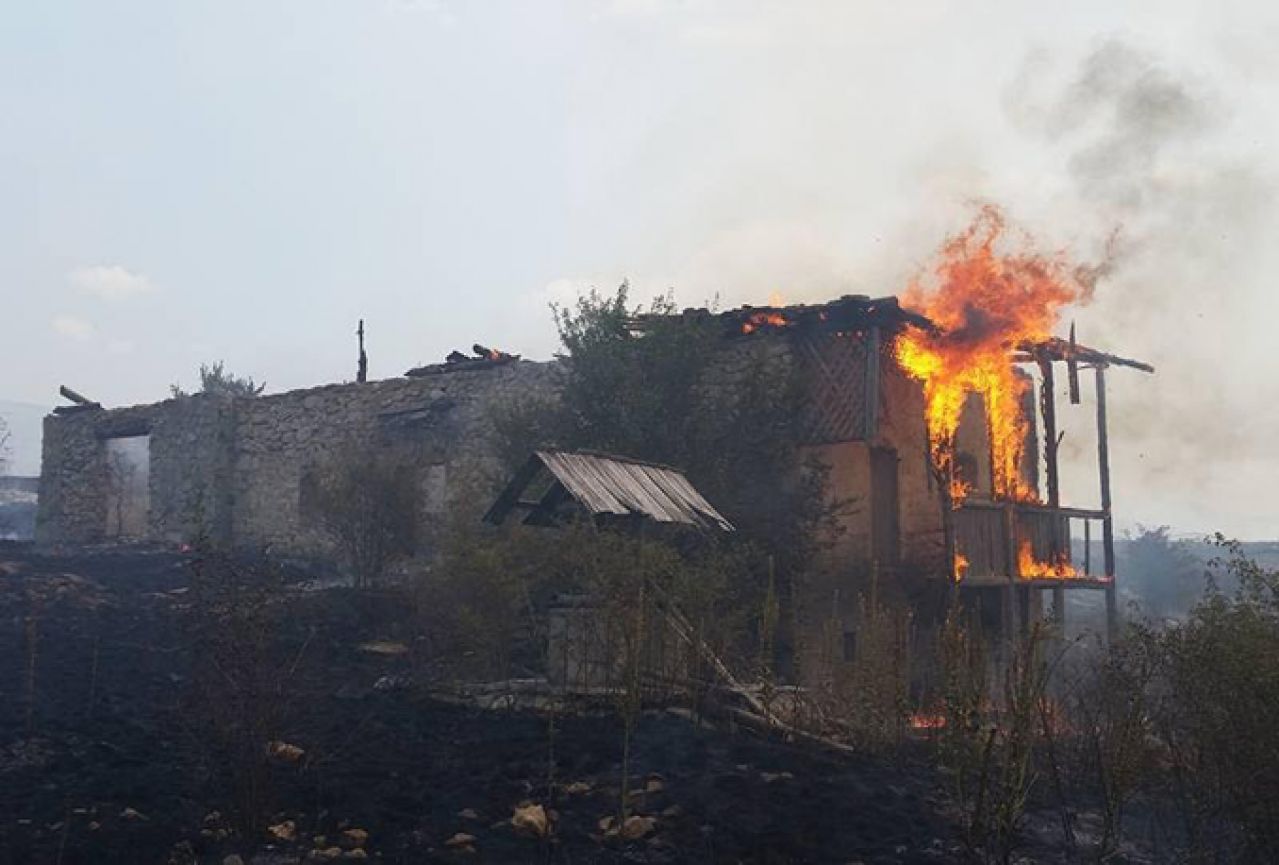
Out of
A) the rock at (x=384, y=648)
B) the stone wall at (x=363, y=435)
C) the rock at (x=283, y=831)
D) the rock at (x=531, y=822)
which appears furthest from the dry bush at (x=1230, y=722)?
the stone wall at (x=363, y=435)

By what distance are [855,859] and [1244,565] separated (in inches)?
132

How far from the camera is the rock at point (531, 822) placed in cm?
696

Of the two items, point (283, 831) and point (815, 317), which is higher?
point (815, 317)

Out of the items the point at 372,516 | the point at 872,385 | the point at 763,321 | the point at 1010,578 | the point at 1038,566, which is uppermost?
the point at 763,321

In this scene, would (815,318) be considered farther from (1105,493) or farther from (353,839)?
(353,839)

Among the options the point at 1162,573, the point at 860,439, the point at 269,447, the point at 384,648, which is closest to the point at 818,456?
the point at 860,439

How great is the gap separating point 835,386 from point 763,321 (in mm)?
1469

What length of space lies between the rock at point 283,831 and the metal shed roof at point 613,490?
441cm

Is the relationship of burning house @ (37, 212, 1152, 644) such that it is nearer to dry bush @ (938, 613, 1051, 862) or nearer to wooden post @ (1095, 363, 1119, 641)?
wooden post @ (1095, 363, 1119, 641)

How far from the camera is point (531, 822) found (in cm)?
700

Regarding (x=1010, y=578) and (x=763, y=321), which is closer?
(x=763, y=321)

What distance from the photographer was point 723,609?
12.1 m

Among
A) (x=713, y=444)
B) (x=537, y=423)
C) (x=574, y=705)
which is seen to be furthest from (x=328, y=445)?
(x=574, y=705)

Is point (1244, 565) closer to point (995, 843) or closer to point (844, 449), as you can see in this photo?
point (995, 843)
